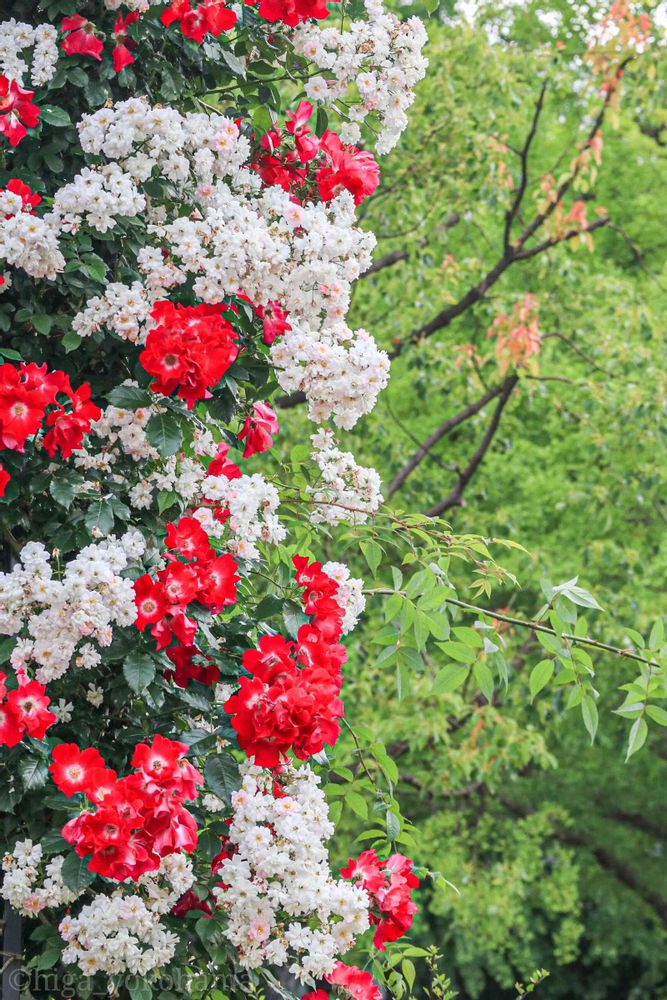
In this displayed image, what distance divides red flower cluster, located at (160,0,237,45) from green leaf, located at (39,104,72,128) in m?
0.26

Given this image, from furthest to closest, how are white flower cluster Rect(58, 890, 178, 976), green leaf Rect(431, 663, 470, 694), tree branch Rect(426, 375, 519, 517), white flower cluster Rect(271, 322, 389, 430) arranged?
1. tree branch Rect(426, 375, 519, 517)
2. green leaf Rect(431, 663, 470, 694)
3. white flower cluster Rect(271, 322, 389, 430)
4. white flower cluster Rect(58, 890, 178, 976)

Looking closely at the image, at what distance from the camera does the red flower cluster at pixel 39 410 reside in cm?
210

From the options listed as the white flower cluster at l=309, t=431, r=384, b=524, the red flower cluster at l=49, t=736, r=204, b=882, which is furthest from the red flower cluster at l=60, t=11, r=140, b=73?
the red flower cluster at l=49, t=736, r=204, b=882

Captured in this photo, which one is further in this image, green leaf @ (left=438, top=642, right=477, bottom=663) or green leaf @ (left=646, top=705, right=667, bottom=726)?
green leaf @ (left=438, top=642, right=477, bottom=663)

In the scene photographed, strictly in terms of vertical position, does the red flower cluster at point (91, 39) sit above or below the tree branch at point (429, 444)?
above

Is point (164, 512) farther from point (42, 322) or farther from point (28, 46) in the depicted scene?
point (28, 46)

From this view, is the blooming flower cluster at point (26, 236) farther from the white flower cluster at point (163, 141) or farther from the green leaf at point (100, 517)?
the green leaf at point (100, 517)

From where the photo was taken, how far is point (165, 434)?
219cm

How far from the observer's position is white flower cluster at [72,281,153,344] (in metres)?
2.21

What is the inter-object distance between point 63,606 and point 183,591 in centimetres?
20

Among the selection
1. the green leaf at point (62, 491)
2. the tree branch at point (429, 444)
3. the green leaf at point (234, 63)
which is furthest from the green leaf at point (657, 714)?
the tree branch at point (429, 444)

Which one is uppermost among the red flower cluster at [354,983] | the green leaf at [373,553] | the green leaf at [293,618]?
the green leaf at [293,618]

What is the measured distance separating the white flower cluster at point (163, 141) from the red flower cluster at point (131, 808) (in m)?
1.06

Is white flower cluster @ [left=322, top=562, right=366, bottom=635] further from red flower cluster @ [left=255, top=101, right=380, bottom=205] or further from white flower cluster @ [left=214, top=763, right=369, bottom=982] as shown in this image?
red flower cluster @ [left=255, top=101, right=380, bottom=205]
